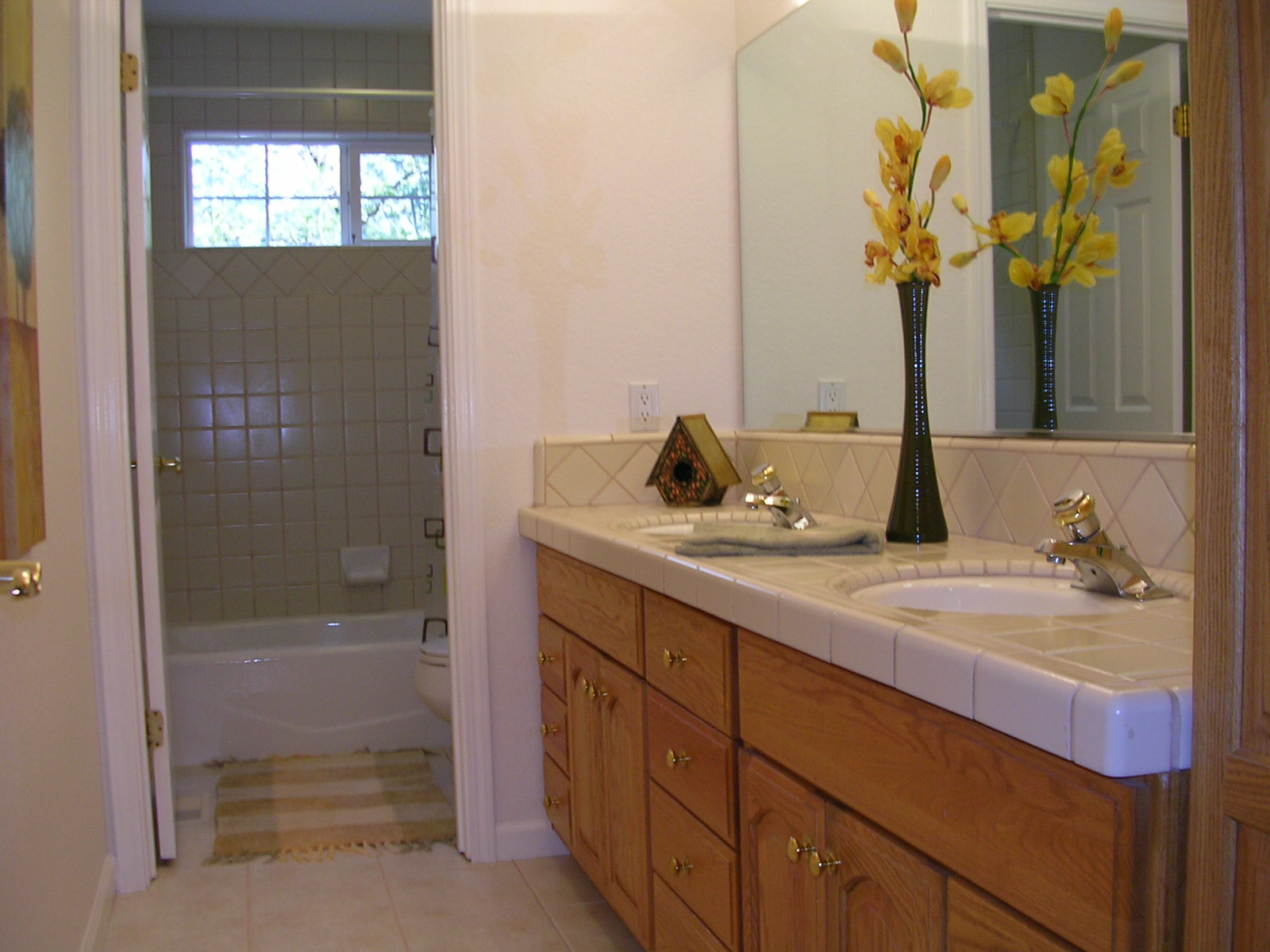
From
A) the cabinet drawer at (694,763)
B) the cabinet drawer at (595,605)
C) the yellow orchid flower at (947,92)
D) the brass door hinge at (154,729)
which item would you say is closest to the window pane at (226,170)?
the brass door hinge at (154,729)

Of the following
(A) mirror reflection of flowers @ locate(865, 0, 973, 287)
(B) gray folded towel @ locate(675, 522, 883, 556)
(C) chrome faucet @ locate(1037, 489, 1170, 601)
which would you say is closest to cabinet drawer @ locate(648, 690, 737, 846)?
(B) gray folded towel @ locate(675, 522, 883, 556)

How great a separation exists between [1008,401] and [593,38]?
4.42ft

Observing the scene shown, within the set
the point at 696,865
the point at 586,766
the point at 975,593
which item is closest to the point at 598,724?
the point at 586,766

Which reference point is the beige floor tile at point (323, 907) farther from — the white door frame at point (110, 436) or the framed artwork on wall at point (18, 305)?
the framed artwork on wall at point (18, 305)

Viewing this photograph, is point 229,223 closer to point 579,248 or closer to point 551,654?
point 579,248

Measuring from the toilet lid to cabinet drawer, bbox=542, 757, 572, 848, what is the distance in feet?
1.97

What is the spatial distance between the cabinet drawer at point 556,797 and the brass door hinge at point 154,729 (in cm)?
87

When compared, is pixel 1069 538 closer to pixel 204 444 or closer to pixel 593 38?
pixel 593 38

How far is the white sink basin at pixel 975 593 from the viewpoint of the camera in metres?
1.40

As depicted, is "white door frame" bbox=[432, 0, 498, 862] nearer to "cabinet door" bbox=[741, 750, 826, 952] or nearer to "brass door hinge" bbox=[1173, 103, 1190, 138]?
→ "cabinet door" bbox=[741, 750, 826, 952]

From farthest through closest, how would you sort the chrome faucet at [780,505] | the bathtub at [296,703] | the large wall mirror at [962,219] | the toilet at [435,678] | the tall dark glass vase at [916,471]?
the bathtub at [296,703], the toilet at [435,678], the chrome faucet at [780,505], the tall dark glass vase at [916,471], the large wall mirror at [962,219]

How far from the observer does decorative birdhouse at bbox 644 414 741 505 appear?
2.48 m

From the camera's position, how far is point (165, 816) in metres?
2.63

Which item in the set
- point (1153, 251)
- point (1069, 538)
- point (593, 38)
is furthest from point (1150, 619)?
point (593, 38)
